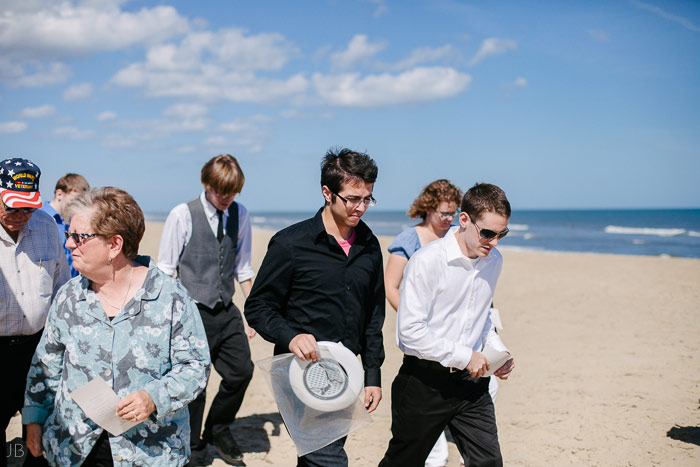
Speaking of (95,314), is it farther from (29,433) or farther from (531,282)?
(531,282)

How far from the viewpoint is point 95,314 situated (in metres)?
2.59

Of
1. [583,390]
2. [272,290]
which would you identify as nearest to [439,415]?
[272,290]

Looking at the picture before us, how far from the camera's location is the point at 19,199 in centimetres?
346

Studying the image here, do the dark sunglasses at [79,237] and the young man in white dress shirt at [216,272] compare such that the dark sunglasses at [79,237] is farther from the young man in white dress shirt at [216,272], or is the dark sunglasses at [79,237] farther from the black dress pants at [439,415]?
the young man in white dress shirt at [216,272]

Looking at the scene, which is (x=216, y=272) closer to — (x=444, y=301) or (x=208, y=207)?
(x=208, y=207)

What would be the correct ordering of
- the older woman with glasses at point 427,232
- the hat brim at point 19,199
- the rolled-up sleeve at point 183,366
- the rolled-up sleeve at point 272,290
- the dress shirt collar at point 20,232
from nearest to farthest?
the rolled-up sleeve at point 183,366
the rolled-up sleeve at point 272,290
the hat brim at point 19,199
the dress shirt collar at point 20,232
the older woman with glasses at point 427,232

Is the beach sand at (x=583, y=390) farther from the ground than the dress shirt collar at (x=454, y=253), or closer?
closer

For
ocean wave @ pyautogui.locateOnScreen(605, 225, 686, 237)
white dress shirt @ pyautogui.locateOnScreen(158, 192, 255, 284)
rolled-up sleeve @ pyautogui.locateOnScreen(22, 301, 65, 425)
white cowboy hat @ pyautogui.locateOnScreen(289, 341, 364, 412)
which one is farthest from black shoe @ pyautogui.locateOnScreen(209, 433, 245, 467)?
ocean wave @ pyautogui.locateOnScreen(605, 225, 686, 237)

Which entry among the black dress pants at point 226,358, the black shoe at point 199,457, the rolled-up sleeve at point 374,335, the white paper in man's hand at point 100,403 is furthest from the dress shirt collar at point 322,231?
the black shoe at point 199,457

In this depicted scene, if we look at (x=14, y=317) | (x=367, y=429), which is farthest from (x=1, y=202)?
(x=367, y=429)

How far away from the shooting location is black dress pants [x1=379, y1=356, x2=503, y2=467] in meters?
3.45

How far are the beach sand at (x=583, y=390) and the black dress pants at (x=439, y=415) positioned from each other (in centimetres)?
180

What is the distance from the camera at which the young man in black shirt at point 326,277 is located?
3.21 m

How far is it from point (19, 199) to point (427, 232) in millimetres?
3131
